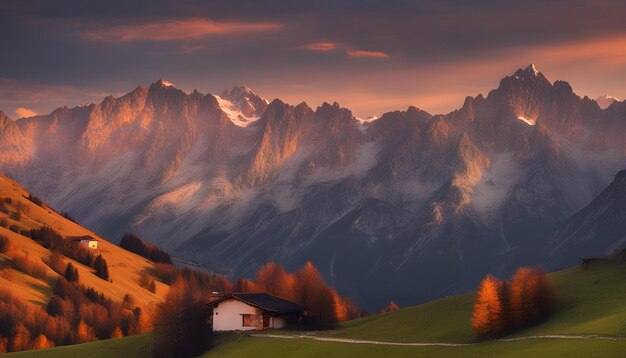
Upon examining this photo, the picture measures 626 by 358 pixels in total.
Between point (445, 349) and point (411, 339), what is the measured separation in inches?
572

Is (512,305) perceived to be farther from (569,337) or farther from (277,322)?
(277,322)

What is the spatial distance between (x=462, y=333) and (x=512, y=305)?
7015 mm

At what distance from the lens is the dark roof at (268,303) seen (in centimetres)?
14425

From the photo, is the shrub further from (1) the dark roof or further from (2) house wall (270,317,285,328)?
(2) house wall (270,317,285,328)

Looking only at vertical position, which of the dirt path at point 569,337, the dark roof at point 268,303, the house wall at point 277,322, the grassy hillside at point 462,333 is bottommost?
the dirt path at point 569,337

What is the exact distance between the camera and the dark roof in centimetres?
14425

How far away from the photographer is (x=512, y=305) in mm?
115250

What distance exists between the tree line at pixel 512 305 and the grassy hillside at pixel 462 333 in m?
2.07

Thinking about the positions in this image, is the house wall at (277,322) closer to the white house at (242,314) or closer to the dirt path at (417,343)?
the white house at (242,314)

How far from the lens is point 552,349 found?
89375 millimetres

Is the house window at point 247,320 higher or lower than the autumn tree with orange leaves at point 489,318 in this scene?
higher

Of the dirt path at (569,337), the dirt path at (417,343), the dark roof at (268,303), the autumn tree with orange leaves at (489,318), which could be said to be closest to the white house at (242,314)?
the dark roof at (268,303)

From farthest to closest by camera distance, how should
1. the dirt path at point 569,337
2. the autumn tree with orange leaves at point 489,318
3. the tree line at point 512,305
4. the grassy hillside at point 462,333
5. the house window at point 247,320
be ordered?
the house window at point 247,320
the tree line at point 512,305
the autumn tree with orange leaves at point 489,318
the grassy hillside at point 462,333
the dirt path at point 569,337

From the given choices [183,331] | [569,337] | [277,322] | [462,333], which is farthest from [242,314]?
[569,337]
